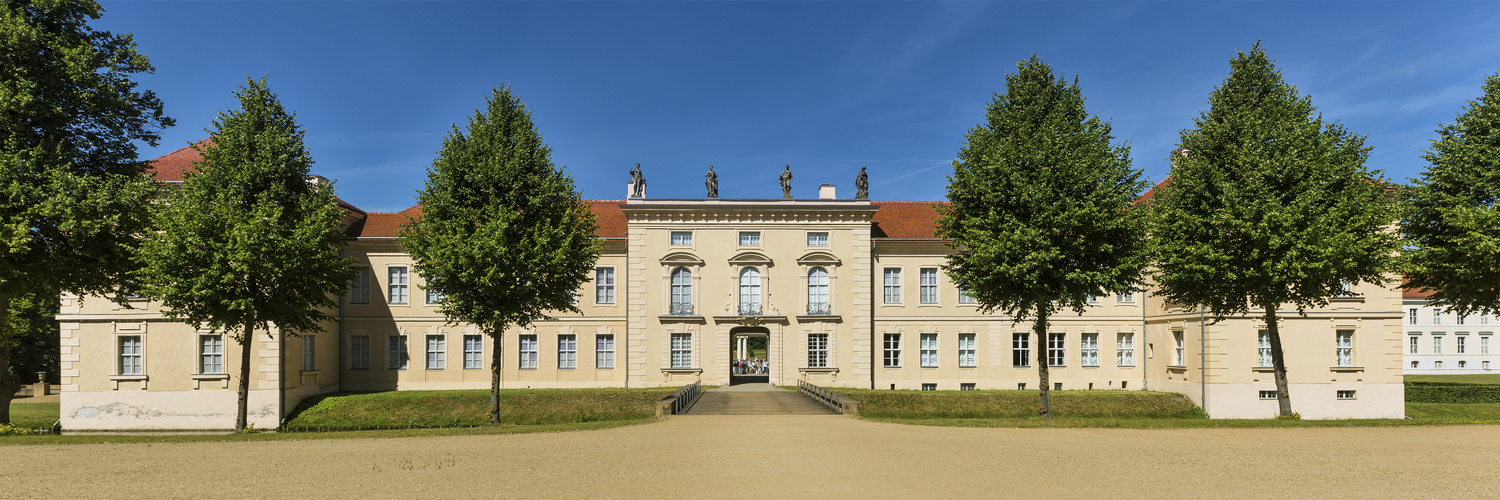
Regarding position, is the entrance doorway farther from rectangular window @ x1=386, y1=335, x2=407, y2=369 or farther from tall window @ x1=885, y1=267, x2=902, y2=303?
rectangular window @ x1=386, y1=335, x2=407, y2=369

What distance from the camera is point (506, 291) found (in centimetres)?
2412

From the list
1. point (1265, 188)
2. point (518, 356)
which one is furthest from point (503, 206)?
point (1265, 188)

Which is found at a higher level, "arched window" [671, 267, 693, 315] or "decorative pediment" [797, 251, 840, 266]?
"decorative pediment" [797, 251, 840, 266]

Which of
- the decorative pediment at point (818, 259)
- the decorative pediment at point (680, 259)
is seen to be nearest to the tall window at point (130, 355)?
the decorative pediment at point (680, 259)

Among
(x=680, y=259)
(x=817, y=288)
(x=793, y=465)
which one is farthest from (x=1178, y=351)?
(x=793, y=465)

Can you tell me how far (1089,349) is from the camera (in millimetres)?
38719

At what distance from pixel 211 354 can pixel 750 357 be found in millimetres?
53132

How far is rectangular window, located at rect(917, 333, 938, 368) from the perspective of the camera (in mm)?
38594

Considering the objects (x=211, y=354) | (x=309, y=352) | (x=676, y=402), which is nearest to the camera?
(x=676, y=402)

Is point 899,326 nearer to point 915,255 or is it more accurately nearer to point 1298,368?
point 915,255

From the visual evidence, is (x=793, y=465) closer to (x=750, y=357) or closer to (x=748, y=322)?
(x=748, y=322)

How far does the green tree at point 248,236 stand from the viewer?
21594 millimetres

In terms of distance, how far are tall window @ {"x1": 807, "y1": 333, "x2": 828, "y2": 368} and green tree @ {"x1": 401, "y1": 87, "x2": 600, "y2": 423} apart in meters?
15.0

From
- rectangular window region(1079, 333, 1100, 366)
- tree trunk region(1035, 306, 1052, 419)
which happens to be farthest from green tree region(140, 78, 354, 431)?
rectangular window region(1079, 333, 1100, 366)
